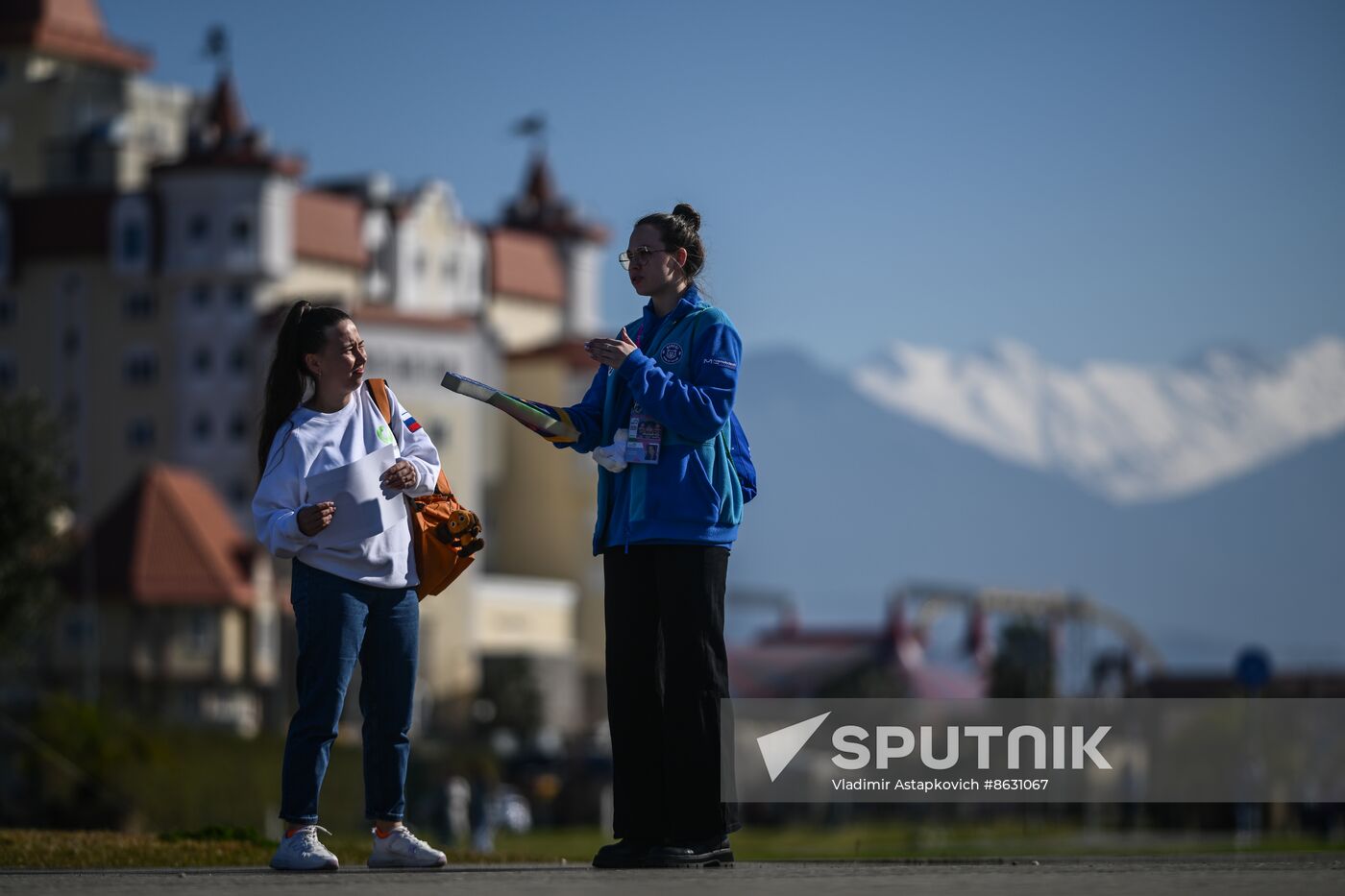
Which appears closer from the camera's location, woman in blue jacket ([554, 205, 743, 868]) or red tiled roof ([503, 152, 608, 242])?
woman in blue jacket ([554, 205, 743, 868])

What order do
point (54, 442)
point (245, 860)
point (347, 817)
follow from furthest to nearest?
point (347, 817) → point (54, 442) → point (245, 860)

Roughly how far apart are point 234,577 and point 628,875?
8937 cm

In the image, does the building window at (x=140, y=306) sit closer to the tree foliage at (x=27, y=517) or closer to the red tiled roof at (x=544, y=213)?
the red tiled roof at (x=544, y=213)

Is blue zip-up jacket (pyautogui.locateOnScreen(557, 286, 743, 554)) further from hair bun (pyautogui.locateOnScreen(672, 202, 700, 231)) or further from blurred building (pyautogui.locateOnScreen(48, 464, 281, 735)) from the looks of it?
blurred building (pyautogui.locateOnScreen(48, 464, 281, 735))

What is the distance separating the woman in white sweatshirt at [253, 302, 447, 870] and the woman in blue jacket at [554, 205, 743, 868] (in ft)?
2.56

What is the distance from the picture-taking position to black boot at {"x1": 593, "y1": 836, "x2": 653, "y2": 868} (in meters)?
9.64

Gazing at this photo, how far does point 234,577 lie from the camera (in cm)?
9681

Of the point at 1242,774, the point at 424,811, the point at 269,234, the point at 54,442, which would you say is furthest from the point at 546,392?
the point at 1242,774

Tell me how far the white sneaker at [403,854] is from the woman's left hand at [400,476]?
52.3 inches

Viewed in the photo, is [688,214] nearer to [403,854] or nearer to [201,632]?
[403,854]

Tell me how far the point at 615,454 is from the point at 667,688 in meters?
0.93

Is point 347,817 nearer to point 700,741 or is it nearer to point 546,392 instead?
point 700,741

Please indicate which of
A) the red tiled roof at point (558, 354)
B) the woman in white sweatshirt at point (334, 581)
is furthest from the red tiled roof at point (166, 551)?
the woman in white sweatshirt at point (334, 581)
